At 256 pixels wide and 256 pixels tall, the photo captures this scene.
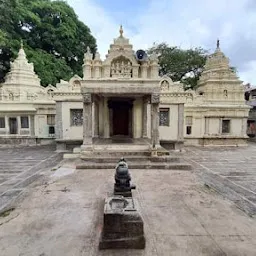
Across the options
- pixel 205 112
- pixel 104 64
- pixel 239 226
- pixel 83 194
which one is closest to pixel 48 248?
pixel 83 194

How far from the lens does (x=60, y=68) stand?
24.9 metres

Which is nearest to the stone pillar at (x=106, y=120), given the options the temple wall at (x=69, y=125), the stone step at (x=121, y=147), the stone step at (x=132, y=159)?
the temple wall at (x=69, y=125)

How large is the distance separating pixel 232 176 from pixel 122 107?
25.5ft

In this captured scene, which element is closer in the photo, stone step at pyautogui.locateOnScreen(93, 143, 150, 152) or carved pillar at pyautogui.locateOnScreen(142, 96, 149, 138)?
stone step at pyautogui.locateOnScreen(93, 143, 150, 152)

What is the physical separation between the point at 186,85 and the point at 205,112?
11645mm

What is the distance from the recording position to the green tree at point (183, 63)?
28.5 meters

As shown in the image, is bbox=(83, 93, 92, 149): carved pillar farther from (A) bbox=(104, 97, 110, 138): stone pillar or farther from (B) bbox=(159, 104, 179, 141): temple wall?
(B) bbox=(159, 104, 179, 141): temple wall

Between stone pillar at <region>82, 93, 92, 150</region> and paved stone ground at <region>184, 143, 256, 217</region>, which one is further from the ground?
stone pillar at <region>82, 93, 92, 150</region>

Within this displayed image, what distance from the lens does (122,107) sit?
48.6ft

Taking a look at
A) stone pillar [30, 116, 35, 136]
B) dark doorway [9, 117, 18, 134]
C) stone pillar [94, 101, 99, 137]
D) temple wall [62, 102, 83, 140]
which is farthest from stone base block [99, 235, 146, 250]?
dark doorway [9, 117, 18, 134]

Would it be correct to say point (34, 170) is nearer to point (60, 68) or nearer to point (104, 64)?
point (104, 64)

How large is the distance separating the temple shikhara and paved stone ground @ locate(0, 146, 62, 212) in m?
1.95

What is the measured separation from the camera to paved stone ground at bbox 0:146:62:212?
723 cm

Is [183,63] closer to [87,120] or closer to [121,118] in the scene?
[121,118]
